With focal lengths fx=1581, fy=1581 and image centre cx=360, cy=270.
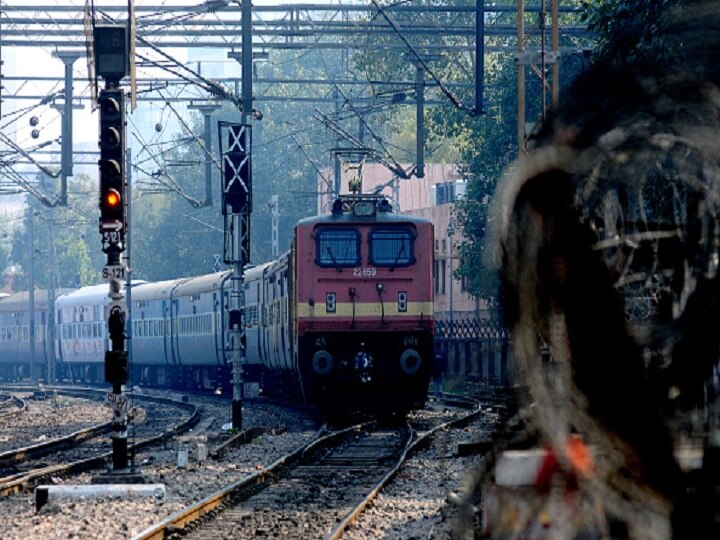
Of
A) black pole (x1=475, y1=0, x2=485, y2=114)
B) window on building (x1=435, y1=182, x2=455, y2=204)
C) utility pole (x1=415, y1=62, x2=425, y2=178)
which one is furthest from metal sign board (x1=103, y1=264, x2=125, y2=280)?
window on building (x1=435, y1=182, x2=455, y2=204)

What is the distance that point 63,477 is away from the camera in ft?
59.8

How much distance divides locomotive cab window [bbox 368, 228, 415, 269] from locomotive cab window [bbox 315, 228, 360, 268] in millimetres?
261

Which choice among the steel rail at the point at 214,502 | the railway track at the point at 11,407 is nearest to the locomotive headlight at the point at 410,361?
the steel rail at the point at 214,502

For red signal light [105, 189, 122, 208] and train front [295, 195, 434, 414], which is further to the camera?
train front [295, 195, 434, 414]

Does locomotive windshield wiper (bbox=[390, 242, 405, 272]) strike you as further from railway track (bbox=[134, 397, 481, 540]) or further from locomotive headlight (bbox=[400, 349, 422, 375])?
railway track (bbox=[134, 397, 481, 540])

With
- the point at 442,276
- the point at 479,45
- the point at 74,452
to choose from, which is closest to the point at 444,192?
the point at 442,276

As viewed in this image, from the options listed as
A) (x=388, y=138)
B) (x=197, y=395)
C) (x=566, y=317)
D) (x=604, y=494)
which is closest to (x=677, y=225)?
(x=566, y=317)

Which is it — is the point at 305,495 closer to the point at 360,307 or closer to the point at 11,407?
the point at 360,307

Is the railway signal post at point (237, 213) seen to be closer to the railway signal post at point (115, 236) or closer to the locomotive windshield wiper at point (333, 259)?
the locomotive windshield wiper at point (333, 259)

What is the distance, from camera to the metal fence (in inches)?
1634

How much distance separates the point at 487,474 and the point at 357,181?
64.4ft

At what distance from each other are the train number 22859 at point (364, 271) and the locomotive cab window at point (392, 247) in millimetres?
109

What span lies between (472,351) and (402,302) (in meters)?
19.6

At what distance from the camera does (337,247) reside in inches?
983
